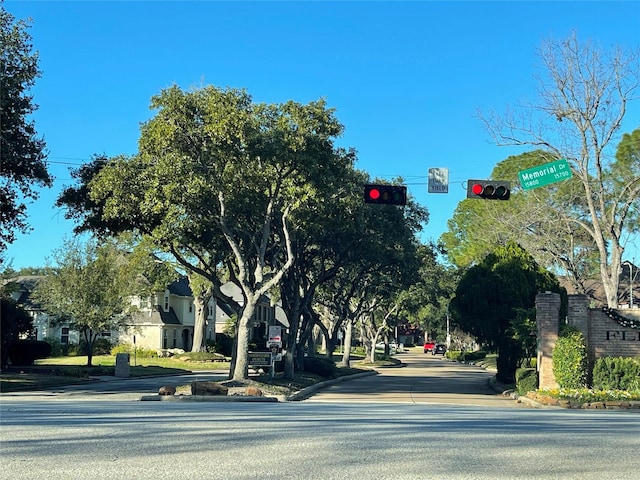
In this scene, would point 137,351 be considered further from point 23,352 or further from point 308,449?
point 308,449

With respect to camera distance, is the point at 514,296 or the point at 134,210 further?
the point at 514,296

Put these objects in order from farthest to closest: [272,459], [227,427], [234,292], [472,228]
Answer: [234,292] < [472,228] < [227,427] < [272,459]

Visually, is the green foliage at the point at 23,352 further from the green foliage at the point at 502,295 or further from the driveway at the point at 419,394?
the green foliage at the point at 502,295

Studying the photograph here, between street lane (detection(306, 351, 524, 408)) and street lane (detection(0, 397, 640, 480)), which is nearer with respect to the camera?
street lane (detection(0, 397, 640, 480))

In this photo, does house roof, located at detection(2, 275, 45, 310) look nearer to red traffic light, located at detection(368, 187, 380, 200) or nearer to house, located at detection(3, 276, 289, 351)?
house, located at detection(3, 276, 289, 351)

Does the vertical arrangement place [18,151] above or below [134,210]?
above

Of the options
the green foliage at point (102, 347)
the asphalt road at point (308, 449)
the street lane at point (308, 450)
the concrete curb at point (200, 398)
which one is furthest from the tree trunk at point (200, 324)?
the street lane at point (308, 450)

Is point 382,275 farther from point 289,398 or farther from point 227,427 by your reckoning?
point 227,427

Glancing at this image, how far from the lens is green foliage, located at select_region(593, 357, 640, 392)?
2419 cm

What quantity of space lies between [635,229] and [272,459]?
4093 cm

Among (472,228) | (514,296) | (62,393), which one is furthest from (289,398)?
(472,228)

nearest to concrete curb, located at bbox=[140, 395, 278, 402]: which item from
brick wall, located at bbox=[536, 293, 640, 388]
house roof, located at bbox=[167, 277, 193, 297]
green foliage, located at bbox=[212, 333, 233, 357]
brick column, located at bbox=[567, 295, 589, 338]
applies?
brick wall, located at bbox=[536, 293, 640, 388]

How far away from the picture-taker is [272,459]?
316 inches

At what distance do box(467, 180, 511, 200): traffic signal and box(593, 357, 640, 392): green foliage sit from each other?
28.6 feet
